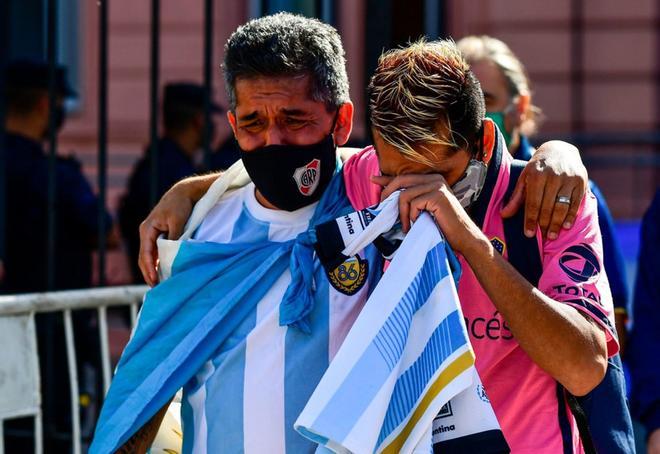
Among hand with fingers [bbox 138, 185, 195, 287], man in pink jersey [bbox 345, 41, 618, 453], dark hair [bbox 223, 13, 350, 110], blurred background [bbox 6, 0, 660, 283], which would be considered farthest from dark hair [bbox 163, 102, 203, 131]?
blurred background [bbox 6, 0, 660, 283]

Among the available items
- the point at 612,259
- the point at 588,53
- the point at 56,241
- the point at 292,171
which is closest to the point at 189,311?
the point at 292,171

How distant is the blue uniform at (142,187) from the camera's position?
6.12 meters

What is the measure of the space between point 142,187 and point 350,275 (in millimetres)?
3945

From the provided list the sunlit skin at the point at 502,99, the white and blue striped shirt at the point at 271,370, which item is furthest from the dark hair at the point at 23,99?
the white and blue striped shirt at the point at 271,370

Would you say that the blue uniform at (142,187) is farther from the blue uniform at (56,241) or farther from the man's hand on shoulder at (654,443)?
the man's hand on shoulder at (654,443)

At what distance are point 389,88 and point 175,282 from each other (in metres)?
0.59

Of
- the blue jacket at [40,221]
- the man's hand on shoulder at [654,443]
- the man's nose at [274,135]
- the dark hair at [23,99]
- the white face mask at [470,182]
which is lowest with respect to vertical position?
the man's hand on shoulder at [654,443]

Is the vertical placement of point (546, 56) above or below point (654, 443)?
above

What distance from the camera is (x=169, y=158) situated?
624 cm

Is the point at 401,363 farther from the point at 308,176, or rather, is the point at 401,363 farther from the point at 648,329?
the point at 648,329

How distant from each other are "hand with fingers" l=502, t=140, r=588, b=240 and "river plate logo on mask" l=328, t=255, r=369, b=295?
0.29 metres

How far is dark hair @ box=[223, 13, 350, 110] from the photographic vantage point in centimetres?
246

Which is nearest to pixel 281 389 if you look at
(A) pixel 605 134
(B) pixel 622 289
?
(B) pixel 622 289

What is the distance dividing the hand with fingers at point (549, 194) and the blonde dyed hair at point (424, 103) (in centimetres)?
16
